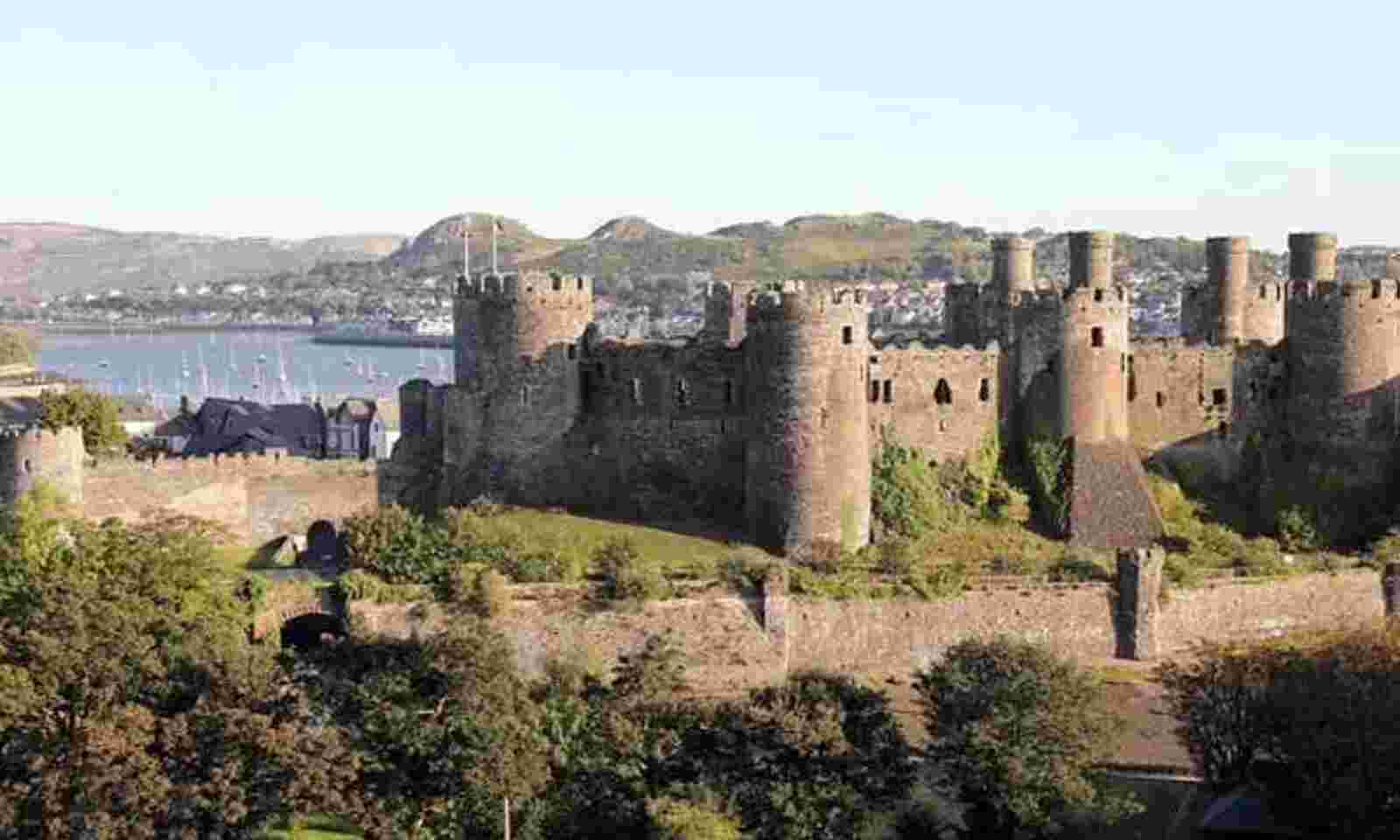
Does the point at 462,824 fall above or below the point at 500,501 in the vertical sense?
below

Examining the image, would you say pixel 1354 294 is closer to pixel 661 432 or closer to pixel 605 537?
pixel 661 432

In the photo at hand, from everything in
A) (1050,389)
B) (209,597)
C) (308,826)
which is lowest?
(308,826)

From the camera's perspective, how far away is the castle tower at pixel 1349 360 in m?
48.1

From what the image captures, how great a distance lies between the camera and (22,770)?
1310 inches

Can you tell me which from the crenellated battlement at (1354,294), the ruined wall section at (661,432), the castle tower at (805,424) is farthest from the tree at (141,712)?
the crenellated battlement at (1354,294)

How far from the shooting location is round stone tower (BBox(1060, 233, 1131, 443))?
155ft

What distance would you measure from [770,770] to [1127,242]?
15660cm

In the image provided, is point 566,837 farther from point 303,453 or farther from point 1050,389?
point 303,453

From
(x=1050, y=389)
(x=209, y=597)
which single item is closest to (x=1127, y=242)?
(x=1050, y=389)

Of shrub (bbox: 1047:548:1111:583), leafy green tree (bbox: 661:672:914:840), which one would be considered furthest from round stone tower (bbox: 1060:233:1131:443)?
leafy green tree (bbox: 661:672:914:840)

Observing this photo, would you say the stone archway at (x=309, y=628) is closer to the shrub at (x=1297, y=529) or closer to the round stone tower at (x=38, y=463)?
the round stone tower at (x=38, y=463)

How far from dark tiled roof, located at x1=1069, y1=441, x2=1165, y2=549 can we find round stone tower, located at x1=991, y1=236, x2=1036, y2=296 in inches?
197

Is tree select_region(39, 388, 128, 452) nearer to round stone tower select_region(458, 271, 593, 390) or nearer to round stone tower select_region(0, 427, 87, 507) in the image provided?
round stone tower select_region(0, 427, 87, 507)

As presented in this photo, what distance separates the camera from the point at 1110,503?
46594mm
